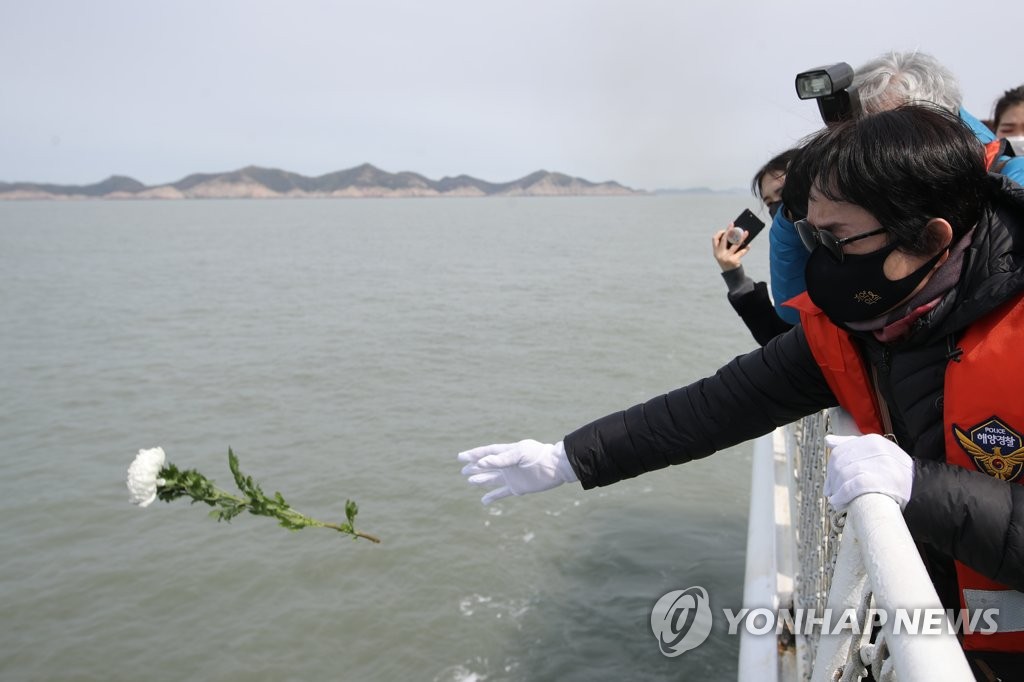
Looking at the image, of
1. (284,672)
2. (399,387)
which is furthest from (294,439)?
(284,672)

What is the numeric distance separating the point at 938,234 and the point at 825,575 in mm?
1600

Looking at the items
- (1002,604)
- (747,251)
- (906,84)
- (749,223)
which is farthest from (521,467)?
(749,223)

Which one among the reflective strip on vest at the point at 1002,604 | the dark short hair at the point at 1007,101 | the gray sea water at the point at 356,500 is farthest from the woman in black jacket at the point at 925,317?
the gray sea water at the point at 356,500

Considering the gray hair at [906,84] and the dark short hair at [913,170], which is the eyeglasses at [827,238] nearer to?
the dark short hair at [913,170]

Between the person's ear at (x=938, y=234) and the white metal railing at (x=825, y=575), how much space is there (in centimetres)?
62

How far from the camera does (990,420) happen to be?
166cm

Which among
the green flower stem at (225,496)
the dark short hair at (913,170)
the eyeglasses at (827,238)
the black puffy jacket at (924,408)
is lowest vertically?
the green flower stem at (225,496)

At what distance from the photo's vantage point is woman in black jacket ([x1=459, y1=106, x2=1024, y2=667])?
1.62m

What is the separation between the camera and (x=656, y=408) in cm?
258

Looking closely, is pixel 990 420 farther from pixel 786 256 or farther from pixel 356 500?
pixel 356 500

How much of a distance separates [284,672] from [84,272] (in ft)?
93.5

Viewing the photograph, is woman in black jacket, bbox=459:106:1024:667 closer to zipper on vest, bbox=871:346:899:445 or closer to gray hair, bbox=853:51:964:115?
zipper on vest, bbox=871:346:899:445
